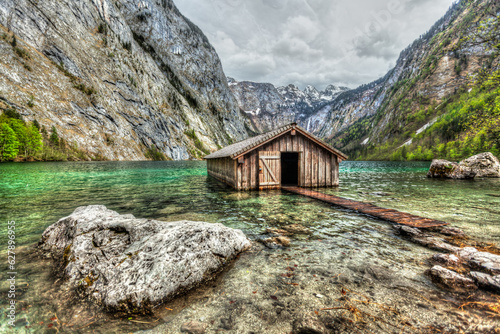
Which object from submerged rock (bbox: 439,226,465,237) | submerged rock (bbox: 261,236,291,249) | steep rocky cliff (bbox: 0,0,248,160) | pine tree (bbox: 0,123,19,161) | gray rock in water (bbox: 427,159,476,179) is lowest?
submerged rock (bbox: 261,236,291,249)

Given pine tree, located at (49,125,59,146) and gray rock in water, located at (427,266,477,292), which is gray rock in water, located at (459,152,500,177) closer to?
gray rock in water, located at (427,266,477,292)

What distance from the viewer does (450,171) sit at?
24.9 metres

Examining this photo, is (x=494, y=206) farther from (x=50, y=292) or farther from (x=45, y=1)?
(x=45, y=1)

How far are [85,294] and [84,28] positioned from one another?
120 m

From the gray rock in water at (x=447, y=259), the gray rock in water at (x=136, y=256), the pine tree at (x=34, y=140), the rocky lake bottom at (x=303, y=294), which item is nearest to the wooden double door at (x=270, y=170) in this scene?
the rocky lake bottom at (x=303, y=294)

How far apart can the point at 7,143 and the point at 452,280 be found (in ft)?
242

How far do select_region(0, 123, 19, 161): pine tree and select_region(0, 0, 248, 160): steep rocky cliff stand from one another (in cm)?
1218

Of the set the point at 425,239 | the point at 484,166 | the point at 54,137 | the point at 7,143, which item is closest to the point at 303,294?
the point at 425,239

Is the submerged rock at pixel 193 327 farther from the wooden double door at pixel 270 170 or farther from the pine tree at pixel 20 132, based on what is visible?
the pine tree at pixel 20 132

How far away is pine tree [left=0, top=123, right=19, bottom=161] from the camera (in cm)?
4506

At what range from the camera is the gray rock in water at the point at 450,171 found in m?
23.5

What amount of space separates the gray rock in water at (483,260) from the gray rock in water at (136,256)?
523 centimetres

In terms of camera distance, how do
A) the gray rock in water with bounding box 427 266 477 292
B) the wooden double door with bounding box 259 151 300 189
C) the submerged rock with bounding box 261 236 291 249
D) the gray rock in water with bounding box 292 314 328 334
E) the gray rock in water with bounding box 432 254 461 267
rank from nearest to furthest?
the gray rock in water with bounding box 292 314 328 334 → the gray rock in water with bounding box 427 266 477 292 → the gray rock in water with bounding box 432 254 461 267 → the submerged rock with bounding box 261 236 291 249 → the wooden double door with bounding box 259 151 300 189

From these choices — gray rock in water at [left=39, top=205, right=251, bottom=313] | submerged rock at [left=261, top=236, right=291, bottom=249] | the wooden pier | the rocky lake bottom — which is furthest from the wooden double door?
gray rock in water at [left=39, top=205, right=251, bottom=313]
